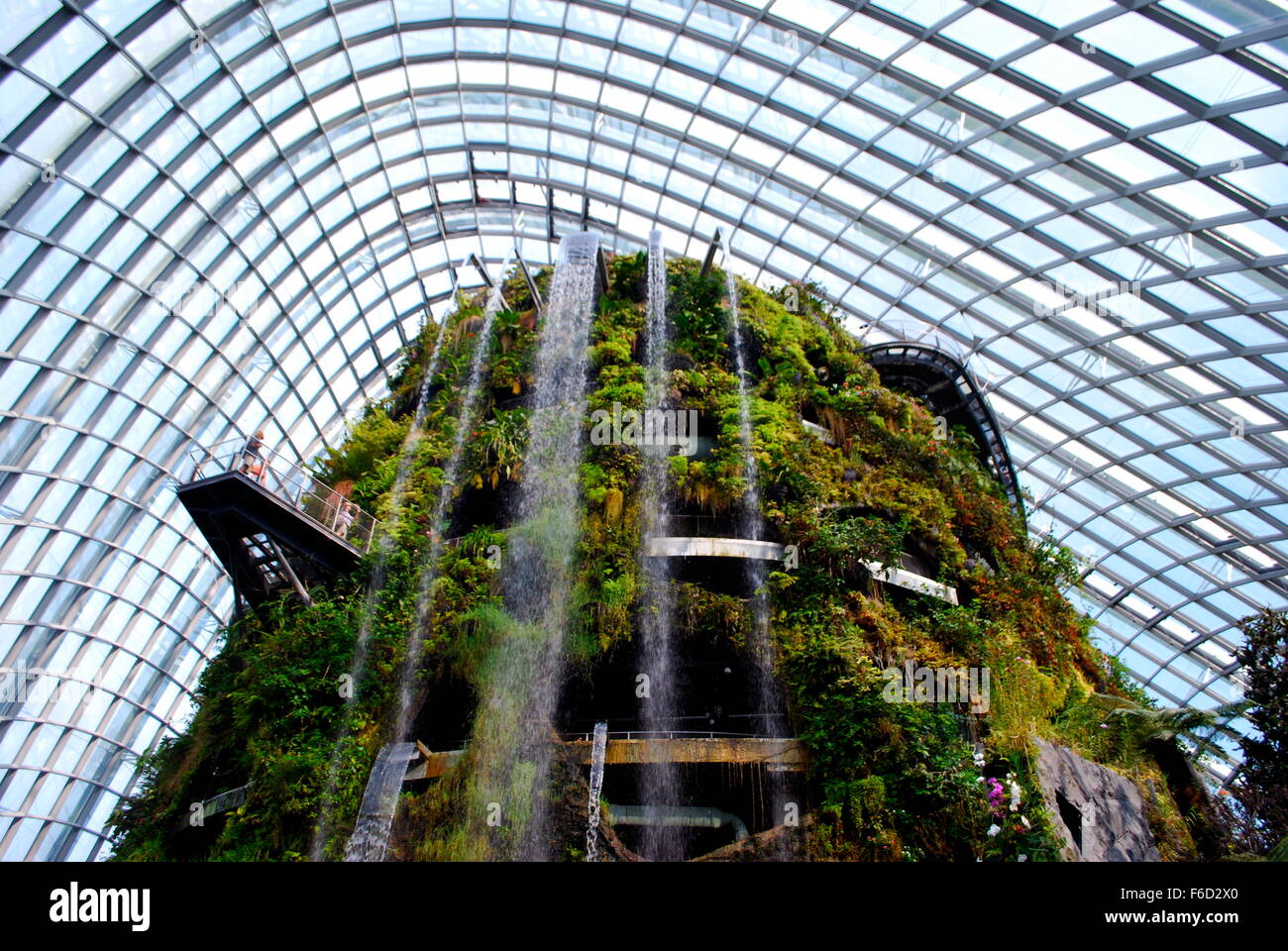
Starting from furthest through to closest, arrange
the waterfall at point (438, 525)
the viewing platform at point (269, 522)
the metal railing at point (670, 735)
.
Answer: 1. the viewing platform at point (269, 522)
2. the waterfall at point (438, 525)
3. the metal railing at point (670, 735)

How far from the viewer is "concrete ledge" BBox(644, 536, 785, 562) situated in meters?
18.2

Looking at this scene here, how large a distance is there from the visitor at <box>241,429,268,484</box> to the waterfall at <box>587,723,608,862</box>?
8.77 m

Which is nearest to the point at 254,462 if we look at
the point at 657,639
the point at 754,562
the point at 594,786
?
the point at 657,639

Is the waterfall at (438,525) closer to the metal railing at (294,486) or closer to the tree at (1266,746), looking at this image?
the metal railing at (294,486)

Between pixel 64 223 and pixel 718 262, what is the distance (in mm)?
23117

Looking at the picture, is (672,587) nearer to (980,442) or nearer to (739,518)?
(739,518)

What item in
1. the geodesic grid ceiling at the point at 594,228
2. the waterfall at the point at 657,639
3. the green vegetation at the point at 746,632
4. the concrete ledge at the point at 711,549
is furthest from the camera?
the geodesic grid ceiling at the point at 594,228

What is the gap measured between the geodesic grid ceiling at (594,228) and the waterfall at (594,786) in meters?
19.6

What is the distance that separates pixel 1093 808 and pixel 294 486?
16708 millimetres

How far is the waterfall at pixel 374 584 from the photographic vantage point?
1448 cm

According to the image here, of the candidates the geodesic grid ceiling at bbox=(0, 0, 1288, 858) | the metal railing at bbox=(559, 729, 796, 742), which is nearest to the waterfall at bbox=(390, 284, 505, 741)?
the metal railing at bbox=(559, 729, 796, 742)

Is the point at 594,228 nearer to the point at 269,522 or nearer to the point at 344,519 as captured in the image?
the point at 344,519

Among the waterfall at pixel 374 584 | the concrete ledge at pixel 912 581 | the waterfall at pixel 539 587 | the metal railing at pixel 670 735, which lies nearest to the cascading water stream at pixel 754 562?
the metal railing at pixel 670 735
